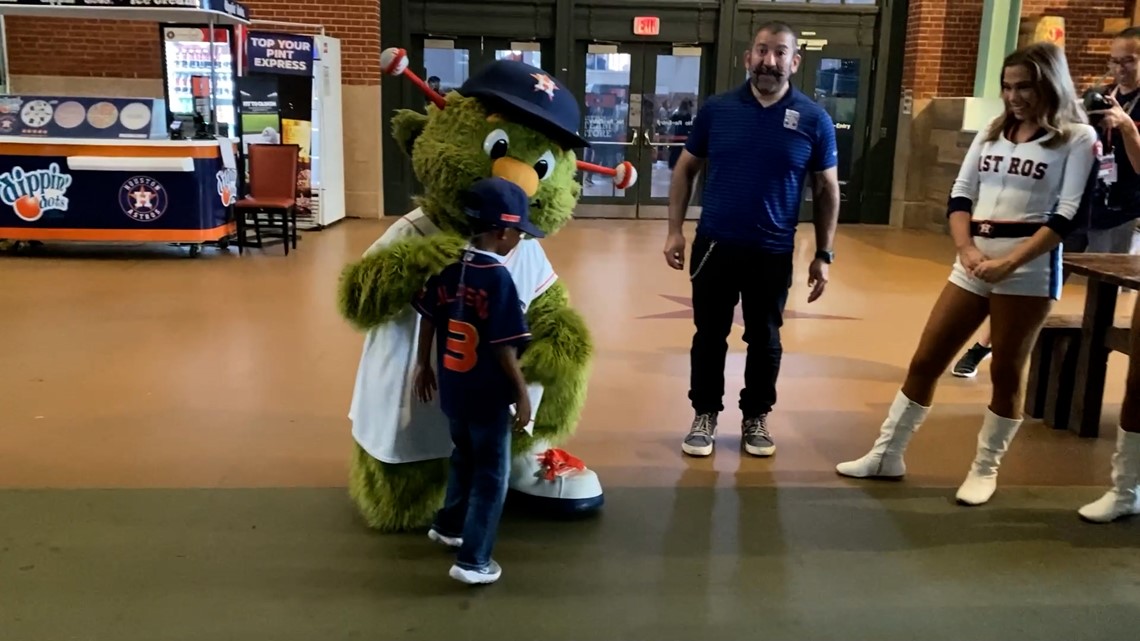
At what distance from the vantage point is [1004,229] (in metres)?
2.81

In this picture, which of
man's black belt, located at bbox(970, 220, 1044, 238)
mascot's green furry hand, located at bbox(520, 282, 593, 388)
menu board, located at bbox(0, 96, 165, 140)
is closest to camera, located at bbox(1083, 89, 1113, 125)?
man's black belt, located at bbox(970, 220, 1044, 238)

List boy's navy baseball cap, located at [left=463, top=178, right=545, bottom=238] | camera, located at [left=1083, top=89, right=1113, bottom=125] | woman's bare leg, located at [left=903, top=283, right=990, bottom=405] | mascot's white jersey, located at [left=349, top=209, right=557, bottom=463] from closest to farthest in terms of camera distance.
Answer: boy's navy baseball cap, located at [left=463, top=178, right=545, bottom=238], mascot's white jersey, located at [left=349, top=209, right=557, bottom=463], woman's bare leg, located at [left=903, top=283, right=990, bottom=405], camera, located at [left=1083, top=89, right=1113, bottom=125]

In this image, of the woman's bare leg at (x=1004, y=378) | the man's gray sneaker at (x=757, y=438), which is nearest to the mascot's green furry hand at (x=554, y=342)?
the man's gray sneaker at (x=757, y=438)

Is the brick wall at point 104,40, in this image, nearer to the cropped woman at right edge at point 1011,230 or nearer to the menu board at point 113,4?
the menu board at point 113,4

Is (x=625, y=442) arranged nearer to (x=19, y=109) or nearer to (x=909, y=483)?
(x=909, y=483)

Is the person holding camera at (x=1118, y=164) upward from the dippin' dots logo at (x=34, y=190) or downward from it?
upward

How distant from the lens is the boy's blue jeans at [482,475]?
2.26 m

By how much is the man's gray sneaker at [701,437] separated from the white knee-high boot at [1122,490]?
1191 mm

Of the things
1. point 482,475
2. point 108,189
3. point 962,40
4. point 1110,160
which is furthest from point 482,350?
point 962,40

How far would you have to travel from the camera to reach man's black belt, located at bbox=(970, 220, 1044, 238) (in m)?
2.78

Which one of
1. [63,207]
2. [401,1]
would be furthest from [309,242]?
[401,1]

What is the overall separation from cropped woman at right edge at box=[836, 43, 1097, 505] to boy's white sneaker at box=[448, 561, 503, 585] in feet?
5.05

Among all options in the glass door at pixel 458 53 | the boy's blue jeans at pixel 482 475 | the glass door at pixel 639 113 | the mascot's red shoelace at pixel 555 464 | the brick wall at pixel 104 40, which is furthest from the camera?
the glass door at pixel 639 113

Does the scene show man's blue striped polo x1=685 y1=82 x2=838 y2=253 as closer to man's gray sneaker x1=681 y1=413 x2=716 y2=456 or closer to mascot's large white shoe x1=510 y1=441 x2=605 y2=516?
man's gray sneaker x1=681 y1=413 x2=716 y2=456
